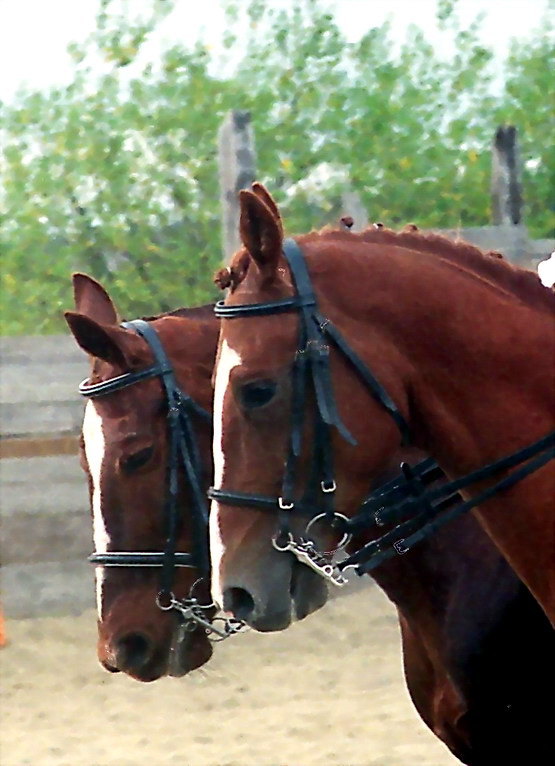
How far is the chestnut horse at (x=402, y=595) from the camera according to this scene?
2389 mm

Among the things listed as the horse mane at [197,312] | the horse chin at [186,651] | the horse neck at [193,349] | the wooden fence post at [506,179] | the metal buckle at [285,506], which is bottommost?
the horse chin at [186,651]

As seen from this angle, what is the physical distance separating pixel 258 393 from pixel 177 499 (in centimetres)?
104

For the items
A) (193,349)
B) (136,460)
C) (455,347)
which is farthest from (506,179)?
(455,347)

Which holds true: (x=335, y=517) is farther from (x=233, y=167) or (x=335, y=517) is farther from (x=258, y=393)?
(x=233, y=167)

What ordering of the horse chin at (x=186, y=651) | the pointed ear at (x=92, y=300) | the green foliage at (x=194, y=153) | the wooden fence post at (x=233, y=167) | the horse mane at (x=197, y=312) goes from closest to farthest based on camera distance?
the horse chin at (x=186, y=651)
the horse mane at (x=197, y=312)
the pointed ear at (x=92, y=300)
the wooden fence post at (x=233, y=167)
the green foliage at (x=194, y=153)

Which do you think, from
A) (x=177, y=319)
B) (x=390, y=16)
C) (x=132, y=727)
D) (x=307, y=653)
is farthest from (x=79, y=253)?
(x=177, y=319)

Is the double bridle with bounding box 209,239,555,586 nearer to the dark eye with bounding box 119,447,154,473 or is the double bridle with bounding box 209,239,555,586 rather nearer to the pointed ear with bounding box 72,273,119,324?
the dark eye with bounding box 119,447,154,473

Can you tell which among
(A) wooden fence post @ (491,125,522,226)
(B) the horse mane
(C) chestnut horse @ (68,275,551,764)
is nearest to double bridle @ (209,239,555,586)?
(C) chestnut horse @ (68,275,551,764)

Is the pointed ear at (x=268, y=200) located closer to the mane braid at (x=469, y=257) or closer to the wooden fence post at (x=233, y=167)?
the mane braid at (x=469, y=257)

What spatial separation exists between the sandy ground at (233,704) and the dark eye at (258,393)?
2.63 m

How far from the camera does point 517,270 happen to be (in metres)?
1.92

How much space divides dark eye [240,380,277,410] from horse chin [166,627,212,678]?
1173mm

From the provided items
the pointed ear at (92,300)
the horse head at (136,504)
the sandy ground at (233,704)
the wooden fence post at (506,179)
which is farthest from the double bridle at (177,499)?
the wooden fence post at (506,179)

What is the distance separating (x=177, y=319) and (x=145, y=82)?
647cm
